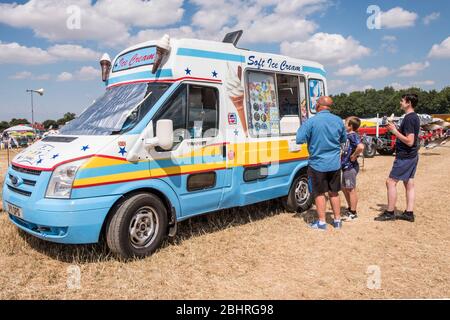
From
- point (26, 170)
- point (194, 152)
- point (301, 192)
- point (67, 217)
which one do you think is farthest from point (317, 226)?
point (26, 170)

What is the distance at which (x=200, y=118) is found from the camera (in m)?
4.89

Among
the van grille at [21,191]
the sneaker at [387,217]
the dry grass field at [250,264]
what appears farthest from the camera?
the sneaker at [387,217]

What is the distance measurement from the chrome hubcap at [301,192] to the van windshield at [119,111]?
3235 mm

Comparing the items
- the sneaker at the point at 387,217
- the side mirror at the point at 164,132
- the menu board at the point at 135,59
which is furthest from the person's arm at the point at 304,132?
the menu board at the point at 135,59

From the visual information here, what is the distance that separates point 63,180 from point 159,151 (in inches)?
43.6

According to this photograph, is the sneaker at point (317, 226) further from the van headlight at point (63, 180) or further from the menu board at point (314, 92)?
the van headlight at point (63, 180)

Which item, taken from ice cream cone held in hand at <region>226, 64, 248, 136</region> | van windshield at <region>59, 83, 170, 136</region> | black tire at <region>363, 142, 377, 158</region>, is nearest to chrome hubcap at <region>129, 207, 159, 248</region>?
van windshield at <region>59, 83, 170, 136</region>

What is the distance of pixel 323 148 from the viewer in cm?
529

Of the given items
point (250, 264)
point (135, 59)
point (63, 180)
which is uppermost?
point (135, 59)

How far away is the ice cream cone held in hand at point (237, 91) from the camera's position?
17.3 ft

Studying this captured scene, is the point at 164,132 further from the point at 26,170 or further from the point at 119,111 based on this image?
the point at 26,170

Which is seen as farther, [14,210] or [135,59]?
[135,59]

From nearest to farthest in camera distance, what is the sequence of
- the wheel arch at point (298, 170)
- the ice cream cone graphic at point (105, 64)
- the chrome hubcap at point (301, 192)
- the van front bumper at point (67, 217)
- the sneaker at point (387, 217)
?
the van front bumper at point (67, 217) < the ice cream cone graphic at point (105, 64) < the sneaker at point (387, 217) < the wheel arch at point (298, 170) < the chrome hubcap at point (301, 192)

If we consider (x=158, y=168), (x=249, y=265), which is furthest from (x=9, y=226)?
(x=249, y=265)
